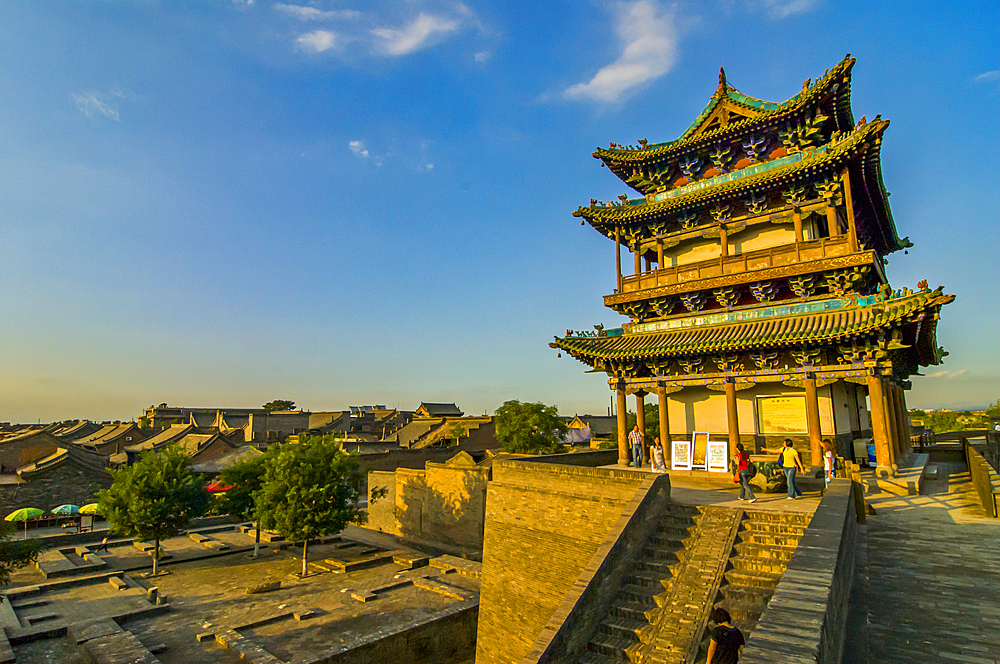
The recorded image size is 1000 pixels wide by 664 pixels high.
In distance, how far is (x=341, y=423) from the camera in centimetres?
7494

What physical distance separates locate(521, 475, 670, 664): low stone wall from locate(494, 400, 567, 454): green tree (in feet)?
114

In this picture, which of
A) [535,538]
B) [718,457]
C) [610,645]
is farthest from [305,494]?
[610,645]

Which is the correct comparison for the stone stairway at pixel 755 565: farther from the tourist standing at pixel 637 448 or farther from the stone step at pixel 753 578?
the tourist standing at pixel 637 448

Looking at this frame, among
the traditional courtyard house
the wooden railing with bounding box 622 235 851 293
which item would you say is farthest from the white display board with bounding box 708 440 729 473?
the traditional courtyard house

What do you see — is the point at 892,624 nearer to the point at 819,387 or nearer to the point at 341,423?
the point at 819,387

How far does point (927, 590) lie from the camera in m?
8.05

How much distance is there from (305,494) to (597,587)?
17.2m

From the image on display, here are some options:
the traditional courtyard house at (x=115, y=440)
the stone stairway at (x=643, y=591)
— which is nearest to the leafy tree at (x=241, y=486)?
the stone stairway at (x=643, y=591)

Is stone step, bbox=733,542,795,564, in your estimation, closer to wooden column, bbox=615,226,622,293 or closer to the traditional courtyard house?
wooden column, bbox=615,226,622,293

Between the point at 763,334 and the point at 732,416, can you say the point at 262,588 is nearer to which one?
the point at 732,416

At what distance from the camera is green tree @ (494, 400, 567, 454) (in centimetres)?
4581

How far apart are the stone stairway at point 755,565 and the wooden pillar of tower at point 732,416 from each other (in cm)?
741

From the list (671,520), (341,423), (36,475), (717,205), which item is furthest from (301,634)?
(341,423)

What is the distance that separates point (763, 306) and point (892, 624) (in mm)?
12560
